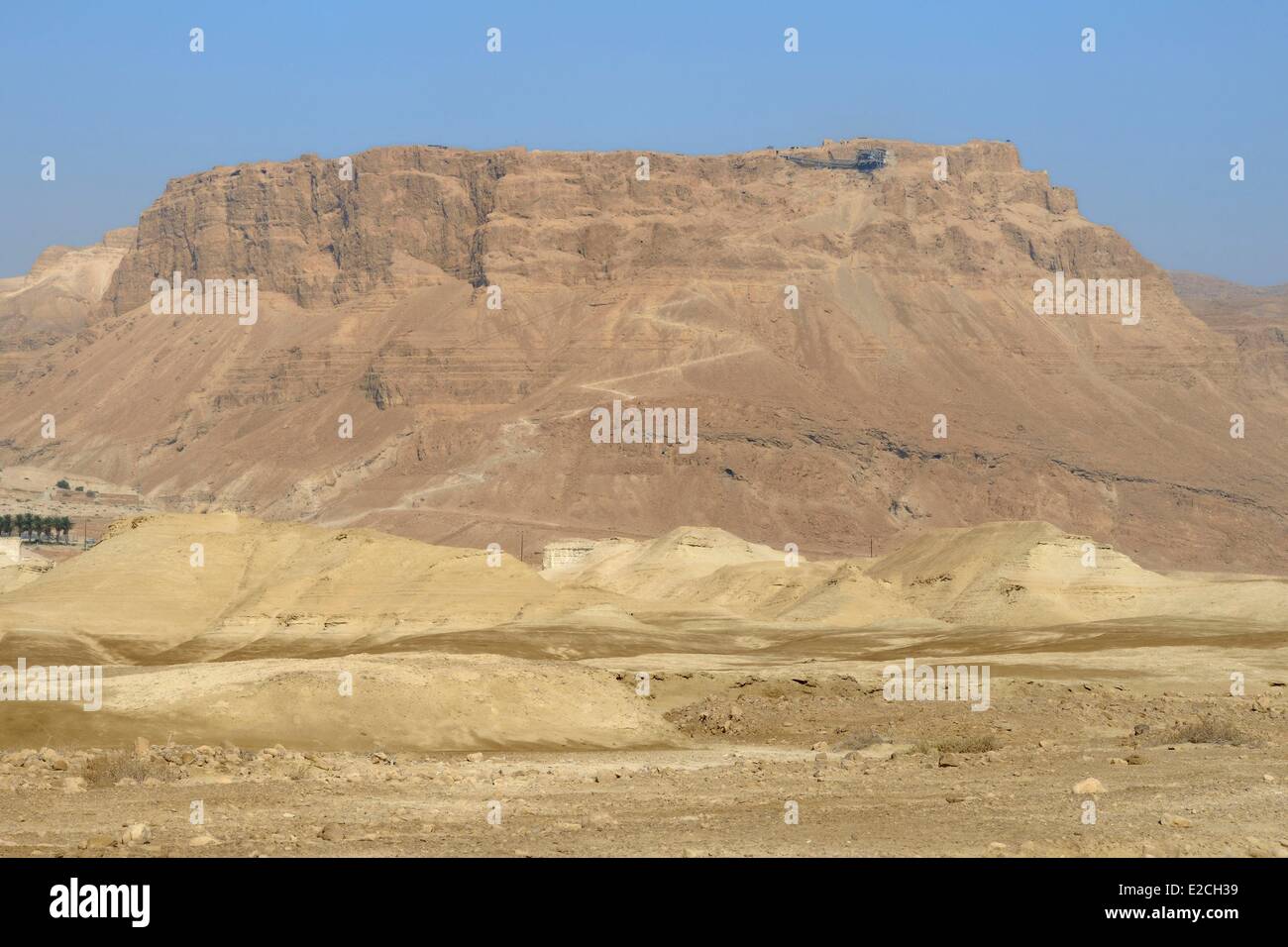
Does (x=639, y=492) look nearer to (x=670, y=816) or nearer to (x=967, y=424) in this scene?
(x=967, y=424)

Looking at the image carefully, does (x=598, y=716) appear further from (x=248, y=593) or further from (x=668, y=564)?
(x=668, y=564)

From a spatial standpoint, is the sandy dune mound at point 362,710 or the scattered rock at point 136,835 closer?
the scattered rock at point 136,835

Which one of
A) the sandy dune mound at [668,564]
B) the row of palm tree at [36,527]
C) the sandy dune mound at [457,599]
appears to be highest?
the row of palm tree at [36,527]

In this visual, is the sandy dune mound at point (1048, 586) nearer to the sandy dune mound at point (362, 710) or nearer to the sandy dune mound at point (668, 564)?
the sandy dune mound at point (668, 564)

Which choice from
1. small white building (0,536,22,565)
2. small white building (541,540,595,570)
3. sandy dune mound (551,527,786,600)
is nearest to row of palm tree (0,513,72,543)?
small white building (0,536,22,565)

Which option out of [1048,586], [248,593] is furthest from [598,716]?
[1048,586]

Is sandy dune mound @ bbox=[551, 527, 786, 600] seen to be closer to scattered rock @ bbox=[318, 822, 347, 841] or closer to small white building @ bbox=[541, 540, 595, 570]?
small white building @ bbox=[541, 540, 595, 570]

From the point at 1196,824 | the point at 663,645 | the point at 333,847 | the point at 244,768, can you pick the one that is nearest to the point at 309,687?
the point at 244,768

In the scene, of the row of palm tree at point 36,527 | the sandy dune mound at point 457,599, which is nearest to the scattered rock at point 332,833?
the sandy dune mound at point 457,599
